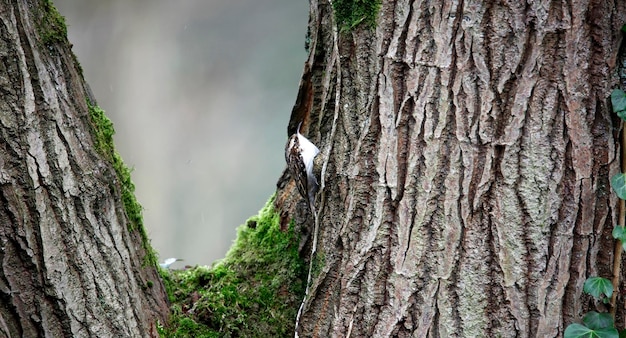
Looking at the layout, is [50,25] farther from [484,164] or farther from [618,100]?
[618,100]

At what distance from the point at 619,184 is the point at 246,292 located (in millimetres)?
1226

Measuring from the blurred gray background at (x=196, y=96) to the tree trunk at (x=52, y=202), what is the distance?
3950mm

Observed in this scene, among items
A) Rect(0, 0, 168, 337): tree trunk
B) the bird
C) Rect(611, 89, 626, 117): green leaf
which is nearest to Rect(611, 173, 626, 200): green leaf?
Rect(611, 89, 626, 117): green leaf

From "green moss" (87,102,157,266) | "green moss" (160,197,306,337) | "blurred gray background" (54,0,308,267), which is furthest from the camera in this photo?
"blurred gray background" (54,0,308,267)

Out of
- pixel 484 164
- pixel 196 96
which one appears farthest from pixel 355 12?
pixel 196 96

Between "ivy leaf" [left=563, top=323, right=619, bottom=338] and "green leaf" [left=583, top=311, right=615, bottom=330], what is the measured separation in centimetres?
1

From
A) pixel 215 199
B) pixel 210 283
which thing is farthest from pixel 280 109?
pixel 210 283

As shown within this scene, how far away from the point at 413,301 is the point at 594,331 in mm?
464

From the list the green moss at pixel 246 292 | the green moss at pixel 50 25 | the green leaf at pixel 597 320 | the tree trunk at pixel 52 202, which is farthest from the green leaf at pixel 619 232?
the green moss at pixel 50 25

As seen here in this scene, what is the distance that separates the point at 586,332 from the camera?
153 centimetres

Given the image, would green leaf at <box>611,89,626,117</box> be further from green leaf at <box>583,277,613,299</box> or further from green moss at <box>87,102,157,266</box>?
green moss at <box>87,102,157,266</box>

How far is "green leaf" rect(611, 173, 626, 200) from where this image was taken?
1495 millimetres

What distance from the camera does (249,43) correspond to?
18.6ft

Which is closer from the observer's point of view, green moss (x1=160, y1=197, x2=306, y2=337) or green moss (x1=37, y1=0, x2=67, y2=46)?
green moss (x1=37, y1=0, x2=67, y2=46)
